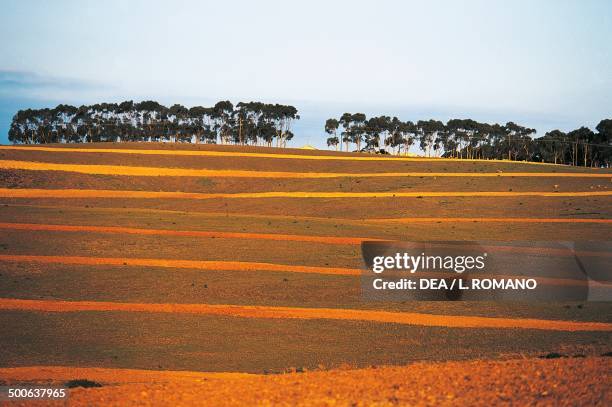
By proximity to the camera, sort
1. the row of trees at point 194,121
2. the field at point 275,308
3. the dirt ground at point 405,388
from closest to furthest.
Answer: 1. the dirt ground at point 405,388
2. the field at point 275,308
3. the row of trees at point 194,121

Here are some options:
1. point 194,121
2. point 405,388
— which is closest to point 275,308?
point 405,388

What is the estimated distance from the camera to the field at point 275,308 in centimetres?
1539

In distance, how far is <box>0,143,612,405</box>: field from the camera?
15.4m

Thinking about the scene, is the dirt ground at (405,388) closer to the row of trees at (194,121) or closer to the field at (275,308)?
the field at (275,308)

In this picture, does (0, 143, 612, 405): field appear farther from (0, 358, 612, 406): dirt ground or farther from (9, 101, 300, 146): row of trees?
(9, 101, 300, 146): row of trees

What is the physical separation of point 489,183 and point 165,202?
32412 millimetres

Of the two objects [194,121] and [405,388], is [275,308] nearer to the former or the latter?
[405,388]

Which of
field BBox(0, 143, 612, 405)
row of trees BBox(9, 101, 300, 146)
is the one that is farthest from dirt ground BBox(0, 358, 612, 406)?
row of trees BBox(9, 101, 300, 146)

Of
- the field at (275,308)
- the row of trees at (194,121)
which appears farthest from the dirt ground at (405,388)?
the row of trees at (194,121)

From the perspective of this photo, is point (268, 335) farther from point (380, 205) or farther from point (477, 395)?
point (380, 205)

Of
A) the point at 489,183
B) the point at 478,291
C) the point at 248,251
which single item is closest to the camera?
the point at 478,291

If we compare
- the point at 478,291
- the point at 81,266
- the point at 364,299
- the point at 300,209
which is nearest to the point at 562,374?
the point at 364,299

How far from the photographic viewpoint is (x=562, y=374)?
14961 millimetres

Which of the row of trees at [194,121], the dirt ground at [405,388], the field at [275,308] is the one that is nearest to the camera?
the dirt ground at [405,388]
